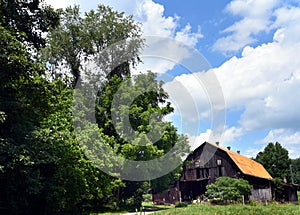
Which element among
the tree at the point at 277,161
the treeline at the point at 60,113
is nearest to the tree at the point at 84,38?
the treeline at the point at 60,113

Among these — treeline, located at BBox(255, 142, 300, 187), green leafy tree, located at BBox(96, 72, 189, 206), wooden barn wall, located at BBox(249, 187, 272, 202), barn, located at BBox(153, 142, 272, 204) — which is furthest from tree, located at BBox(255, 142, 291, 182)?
green leafy tree, located at BBox(96, 72, 189, 206)

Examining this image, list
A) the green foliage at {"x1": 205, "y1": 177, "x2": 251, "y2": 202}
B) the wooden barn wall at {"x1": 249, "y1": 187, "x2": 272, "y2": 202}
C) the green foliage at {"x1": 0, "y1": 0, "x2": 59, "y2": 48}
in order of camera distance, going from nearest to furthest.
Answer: the green foliage at {"x1": 0, "y1": 0, "x2": 59, "y2": 48}, the green foliage at {"x1": 205, "y1": 177, "x2": 251, "y2": 202}, the wooden barn wall at {"x1": 249, "y1": 187, "x2": 272, "y2": 202}

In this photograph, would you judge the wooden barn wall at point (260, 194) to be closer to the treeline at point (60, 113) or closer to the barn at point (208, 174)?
the barn at point (208, 174)

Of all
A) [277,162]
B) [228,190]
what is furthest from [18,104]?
[277,162]

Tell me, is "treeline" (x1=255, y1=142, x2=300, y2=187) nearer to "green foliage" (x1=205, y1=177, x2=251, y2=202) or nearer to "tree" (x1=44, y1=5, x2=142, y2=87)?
"green foliage" (x1=205, y1=177, x2=251, y2=202)

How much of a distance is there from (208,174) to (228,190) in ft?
32.0

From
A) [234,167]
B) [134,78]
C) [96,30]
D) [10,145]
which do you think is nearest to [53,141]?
[10,145]

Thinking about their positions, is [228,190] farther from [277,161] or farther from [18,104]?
[277,161]

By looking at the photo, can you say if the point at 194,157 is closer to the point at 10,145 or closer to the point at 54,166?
the point at 54,166

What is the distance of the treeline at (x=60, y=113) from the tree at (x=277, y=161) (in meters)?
38.9

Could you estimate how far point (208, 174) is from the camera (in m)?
35.6

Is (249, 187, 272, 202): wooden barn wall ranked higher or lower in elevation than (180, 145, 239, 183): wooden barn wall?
lower

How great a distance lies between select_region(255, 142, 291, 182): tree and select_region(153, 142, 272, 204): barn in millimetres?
22836

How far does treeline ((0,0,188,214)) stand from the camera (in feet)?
44.8
